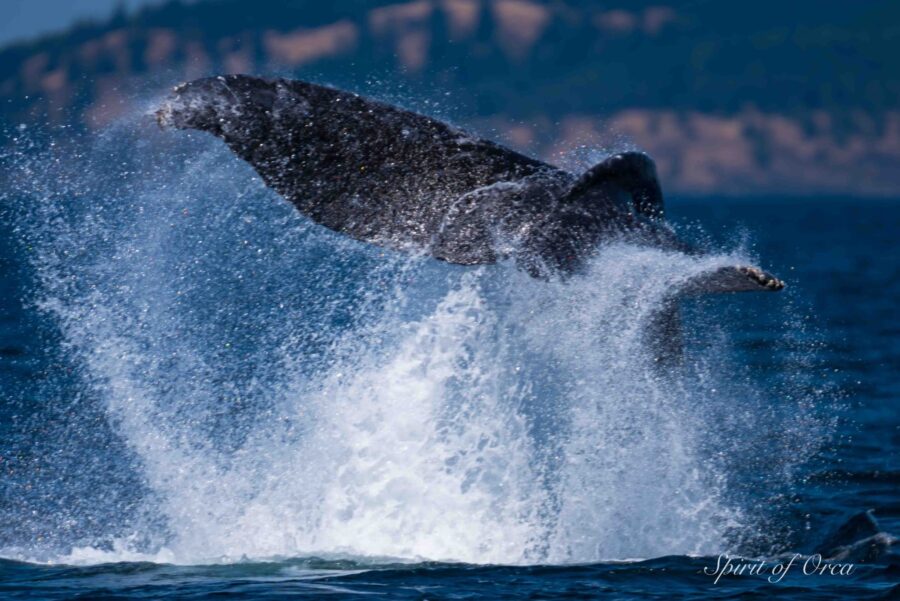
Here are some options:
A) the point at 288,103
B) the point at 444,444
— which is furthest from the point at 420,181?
the point at 444,444

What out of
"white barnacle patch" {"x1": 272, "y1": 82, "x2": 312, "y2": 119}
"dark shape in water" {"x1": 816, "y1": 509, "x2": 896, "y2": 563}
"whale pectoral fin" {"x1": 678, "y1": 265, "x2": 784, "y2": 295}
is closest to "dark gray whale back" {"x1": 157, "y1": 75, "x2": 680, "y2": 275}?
"white barnacle patch" {"x1": 272, "y1": 82, "x2": 312, "y2": 119}

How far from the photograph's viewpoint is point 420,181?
11594 millimetres

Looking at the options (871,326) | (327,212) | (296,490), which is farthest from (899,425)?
(871,326)

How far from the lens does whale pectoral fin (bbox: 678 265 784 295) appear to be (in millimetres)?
9844

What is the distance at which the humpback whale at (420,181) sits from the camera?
436 inches

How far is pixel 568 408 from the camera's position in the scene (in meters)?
14.6

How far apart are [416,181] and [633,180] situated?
5.74 feet

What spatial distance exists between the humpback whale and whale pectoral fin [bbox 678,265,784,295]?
0.07m

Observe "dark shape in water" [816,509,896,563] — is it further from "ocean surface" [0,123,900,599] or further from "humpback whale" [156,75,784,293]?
"humpback whale" [156,75,784,293]

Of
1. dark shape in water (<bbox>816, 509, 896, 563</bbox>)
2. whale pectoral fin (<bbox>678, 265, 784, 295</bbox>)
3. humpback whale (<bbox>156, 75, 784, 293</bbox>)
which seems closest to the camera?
whale pectoral fin (<bbox>678, 265, 784, 295</bbox>)

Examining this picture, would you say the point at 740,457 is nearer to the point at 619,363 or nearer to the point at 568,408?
the point at 568,408

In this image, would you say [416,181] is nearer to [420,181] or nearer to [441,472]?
[420,181]

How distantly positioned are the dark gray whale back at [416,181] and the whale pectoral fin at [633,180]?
0.01 meters

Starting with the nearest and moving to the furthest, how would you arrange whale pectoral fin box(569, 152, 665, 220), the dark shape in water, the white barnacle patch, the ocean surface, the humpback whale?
whale pectoral fin box(569, 152, 665, 220) < the humpback whale < the white barnacle patch < the ocean surface < the dark shape in water
